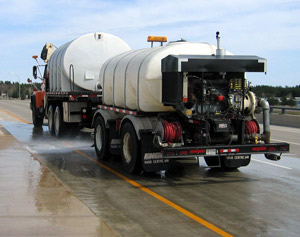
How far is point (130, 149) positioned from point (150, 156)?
3.20 feet

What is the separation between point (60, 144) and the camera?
15.6 meters

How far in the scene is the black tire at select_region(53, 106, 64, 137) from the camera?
697 inches

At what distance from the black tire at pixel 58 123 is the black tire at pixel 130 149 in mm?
7563

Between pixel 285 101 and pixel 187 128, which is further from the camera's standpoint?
pixel 285 101

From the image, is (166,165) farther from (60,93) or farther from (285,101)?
(285,101)

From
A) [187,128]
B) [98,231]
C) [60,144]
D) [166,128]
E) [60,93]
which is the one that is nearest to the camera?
[98,231]

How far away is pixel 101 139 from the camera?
1220 centimetres

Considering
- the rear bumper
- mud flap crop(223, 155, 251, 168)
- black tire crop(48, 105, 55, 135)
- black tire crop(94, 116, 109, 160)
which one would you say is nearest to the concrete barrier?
black tire crop(48, 105, 55, 135)

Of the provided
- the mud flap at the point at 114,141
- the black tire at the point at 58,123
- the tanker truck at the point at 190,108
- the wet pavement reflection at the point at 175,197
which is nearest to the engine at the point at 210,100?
the tanker truck at the point at 190,108

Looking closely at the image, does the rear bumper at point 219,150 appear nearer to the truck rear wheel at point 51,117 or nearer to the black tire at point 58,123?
the black tire at point 58,123

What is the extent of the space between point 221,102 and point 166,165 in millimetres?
1704

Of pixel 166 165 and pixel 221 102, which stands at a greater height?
pixel 221 102

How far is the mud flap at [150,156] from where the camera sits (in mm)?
9539

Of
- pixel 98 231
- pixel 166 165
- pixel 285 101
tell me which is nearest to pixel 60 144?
pixel 166 165
